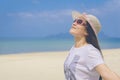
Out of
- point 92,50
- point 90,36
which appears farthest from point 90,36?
point 92,50

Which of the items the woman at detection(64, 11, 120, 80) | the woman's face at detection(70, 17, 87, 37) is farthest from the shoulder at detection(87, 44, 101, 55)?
the woman's face at detection(70, 17, 87, 37)

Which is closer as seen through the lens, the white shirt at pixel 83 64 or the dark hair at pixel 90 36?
the white shirt at pixel 83 64

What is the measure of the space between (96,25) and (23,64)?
7.07 meters

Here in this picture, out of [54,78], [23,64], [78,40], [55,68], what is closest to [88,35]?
[78,40]

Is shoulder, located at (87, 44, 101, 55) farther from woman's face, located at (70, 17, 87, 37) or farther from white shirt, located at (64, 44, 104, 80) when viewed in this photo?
woman's face, located at (70, 17, 87, 37)

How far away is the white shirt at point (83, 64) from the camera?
1.91 meters

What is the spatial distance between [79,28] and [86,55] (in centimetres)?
21

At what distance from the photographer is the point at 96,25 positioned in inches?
80.7

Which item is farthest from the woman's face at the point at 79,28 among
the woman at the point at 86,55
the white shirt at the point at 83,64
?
the white shirt at the point at 83,64

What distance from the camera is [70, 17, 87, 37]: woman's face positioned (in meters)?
2.07

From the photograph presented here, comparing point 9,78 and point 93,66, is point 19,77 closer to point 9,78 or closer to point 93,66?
point 9,78

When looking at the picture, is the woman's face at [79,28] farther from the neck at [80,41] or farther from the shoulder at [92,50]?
the shoulder at [92,50]

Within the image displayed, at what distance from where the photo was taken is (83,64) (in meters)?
1.94

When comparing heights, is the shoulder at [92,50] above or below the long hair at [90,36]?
below
